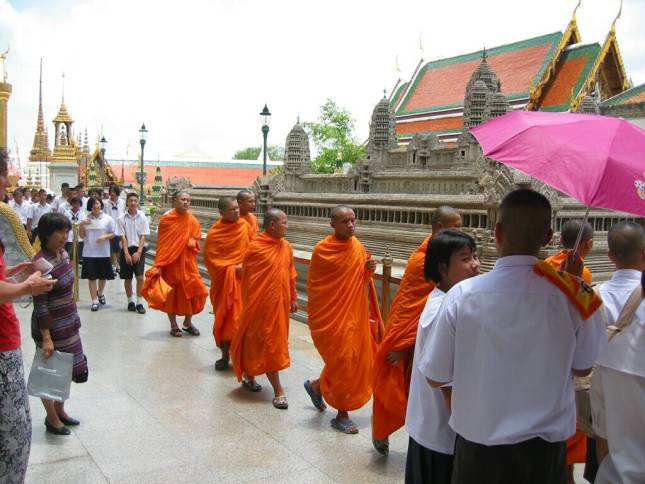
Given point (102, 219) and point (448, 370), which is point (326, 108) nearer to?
point (102, 219)

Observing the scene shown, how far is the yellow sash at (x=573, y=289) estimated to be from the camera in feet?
7.52

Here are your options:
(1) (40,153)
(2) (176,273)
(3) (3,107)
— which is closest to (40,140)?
(1) (40,153)

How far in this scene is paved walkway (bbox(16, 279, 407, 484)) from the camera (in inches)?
163

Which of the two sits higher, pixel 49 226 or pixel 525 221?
pixel 525 221

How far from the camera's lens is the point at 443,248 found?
10.4ft

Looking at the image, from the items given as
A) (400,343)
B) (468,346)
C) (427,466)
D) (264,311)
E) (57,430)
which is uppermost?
(468,346)

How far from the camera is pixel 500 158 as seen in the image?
2.52 meters

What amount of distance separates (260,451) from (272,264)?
1.73 metres

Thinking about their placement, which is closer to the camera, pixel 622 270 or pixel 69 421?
pixel 622 270

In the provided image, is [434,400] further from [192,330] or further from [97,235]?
[97,235]

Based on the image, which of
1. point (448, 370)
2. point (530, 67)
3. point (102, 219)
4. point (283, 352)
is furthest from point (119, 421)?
point (530, 67)

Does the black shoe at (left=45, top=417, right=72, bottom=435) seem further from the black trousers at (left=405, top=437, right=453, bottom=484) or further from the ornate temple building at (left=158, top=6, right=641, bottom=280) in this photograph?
the ornate temple building at (left=158, top=6, right=641, bottom=280)

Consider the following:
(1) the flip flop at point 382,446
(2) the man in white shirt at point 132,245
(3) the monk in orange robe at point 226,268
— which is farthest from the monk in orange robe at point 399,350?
(2) the man in white shirt at point 132,245

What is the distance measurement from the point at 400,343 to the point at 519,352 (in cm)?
157
